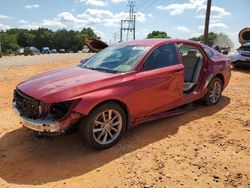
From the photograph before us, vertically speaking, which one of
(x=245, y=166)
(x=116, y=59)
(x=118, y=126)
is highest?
(x=116, y=59)

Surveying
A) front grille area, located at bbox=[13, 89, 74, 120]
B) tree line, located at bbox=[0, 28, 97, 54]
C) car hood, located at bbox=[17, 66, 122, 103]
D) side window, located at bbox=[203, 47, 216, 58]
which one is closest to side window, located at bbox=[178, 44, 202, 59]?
side window, located at bbox=[203, 47, 216, 58]

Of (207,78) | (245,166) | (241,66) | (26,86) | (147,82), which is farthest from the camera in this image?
(241,66)

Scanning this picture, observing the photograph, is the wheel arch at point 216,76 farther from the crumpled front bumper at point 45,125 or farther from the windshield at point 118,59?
the crumpled front bumper at point 45,125

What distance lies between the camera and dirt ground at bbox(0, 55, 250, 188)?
3627mm

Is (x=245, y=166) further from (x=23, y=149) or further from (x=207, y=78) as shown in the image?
(x=23, y=149)

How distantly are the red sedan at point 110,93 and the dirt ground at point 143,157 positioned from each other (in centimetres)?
33

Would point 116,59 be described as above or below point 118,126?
above

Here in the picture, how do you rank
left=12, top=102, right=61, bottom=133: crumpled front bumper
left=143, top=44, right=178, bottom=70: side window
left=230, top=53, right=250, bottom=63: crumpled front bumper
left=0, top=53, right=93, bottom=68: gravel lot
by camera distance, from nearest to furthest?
left=12, top=102, right=61, bottom=133: crumpled front bumper < left=143, top=44, right=178, bottom=70: side window < left=230, top=53, right=250, bottom=63: crumpled front bumper < left=0, top=53, right=93, bottom=68: gravel lot

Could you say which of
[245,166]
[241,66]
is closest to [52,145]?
[245,166]

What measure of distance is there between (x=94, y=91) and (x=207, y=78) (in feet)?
10.2

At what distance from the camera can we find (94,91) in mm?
4121

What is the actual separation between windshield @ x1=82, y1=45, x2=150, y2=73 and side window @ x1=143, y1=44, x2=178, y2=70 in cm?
16

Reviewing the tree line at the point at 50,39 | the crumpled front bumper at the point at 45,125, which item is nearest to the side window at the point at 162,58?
the crumpled front bumper at the point at 45,125

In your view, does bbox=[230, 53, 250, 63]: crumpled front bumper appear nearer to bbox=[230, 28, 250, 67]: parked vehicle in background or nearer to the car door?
bbox=[230, 28, 250, 67]: parked vehicle in background
